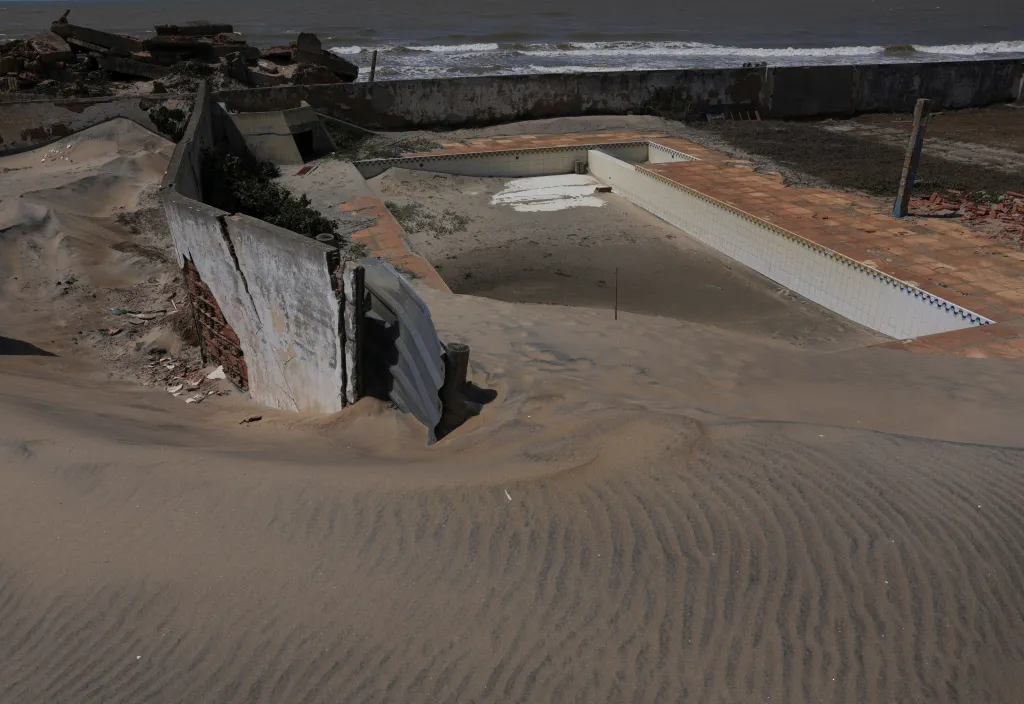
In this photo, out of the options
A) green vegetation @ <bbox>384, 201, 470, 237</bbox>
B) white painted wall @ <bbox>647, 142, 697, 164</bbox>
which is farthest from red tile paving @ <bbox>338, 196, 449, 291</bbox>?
white painted wall @ <bbox>647, 142, 697, 164</bbox>

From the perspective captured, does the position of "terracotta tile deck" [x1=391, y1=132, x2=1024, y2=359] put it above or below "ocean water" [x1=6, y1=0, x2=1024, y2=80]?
below

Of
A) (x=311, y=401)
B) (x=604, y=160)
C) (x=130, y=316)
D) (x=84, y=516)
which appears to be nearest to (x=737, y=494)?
(x=311, y=401)

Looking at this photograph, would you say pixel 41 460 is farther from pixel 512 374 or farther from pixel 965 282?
pixel 965 282

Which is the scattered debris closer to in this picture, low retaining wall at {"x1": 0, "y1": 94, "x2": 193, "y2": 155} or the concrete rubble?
low retaining wall at {"x1": 0, "y1": 94, "x2": 193, "y2": 155}

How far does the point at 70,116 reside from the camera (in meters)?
12.9

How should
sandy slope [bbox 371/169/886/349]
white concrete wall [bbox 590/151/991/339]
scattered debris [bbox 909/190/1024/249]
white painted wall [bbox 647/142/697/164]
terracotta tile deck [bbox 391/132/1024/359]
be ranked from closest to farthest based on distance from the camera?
1. terracotta tile deck [bbox 391/132/1024/359]
2. white concrete wall [bbox 590/151/991/339]
3. sandy slope [bbox 371/169/886/349]
4. scattered debris [bbox 909/190/1024/249]
5. white painted wall [bbox 647/142/697/164]

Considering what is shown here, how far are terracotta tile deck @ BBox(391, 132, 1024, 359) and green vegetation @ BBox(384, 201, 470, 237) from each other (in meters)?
0.96

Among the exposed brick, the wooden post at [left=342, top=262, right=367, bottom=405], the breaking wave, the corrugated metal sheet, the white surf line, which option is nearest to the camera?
the wooden post at [left=342, top=262, right=367, bottom=405]

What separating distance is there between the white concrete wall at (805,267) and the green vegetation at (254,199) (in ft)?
17.4

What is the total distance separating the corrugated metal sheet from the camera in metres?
4.96

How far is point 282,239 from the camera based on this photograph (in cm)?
513

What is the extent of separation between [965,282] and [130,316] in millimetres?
9013

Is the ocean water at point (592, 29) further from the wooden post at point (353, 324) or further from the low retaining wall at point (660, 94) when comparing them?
the wooden post at point (353, 324)

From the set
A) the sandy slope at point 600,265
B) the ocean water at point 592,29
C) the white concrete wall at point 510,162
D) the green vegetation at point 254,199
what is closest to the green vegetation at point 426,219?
the sandy slope at point 600,265
